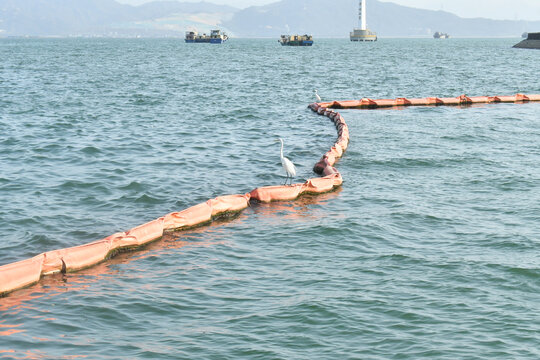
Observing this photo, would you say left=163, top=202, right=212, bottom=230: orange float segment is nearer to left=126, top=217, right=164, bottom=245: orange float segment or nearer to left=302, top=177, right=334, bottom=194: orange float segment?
left=126, top=217, right=164, bottom=245: orange float segment

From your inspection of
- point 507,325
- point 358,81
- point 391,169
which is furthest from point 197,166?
point 358,81

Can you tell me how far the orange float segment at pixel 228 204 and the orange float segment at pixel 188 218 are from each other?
0.85 feet

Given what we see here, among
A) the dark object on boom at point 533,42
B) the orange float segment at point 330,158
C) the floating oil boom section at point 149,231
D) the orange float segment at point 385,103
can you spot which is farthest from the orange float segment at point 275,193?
the dark object on boom at point 533,42

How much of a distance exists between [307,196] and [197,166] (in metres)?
5.65

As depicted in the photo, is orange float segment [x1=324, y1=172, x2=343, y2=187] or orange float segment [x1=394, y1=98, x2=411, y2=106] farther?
orange float segment [x1=394, y1=98, x2=411, y2=106]

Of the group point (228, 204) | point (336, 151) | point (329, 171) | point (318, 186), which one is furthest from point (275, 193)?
point (336, 151)

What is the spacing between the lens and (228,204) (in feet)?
56.2

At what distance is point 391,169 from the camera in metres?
22.6

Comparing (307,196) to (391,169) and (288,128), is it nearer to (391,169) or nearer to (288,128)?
(391,169)

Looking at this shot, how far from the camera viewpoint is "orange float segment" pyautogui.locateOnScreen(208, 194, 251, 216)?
55.3 ft

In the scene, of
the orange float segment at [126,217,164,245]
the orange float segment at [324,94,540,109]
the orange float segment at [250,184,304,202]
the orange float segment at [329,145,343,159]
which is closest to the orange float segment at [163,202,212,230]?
the orange float segment at [126,217,164,245]

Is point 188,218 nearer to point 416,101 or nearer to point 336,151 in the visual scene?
point 336,151

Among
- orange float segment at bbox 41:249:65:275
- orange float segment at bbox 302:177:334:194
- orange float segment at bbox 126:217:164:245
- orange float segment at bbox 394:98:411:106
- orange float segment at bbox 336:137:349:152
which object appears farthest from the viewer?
orange float segment at bbox 394:98:411:106

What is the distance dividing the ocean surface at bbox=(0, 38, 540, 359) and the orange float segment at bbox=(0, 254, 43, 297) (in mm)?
160
